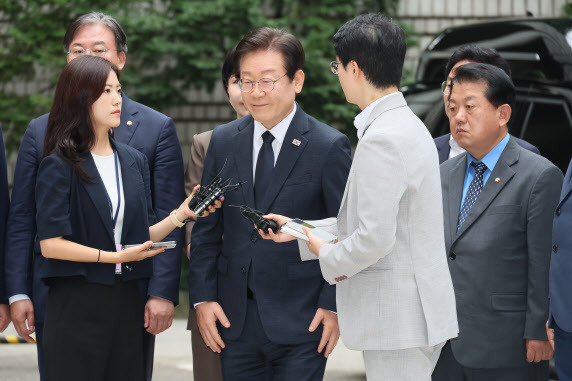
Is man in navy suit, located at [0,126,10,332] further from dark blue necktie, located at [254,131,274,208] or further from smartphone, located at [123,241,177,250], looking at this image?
dark blue necktie, located at [254,131,274,208]

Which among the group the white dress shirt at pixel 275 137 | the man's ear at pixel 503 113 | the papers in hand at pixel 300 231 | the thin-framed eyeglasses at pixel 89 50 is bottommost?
the papers in hand at pixel 300 231

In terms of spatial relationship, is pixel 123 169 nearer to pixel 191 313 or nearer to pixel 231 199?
pixel 231 199

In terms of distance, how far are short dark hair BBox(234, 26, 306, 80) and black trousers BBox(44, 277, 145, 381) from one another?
3.63ft

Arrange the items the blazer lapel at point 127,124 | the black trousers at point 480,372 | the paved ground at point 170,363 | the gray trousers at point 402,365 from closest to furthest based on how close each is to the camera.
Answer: the gray trousers at point 402,365 → the black trousers at point 480,372 → the blazer lapel at point 127,124 → the paved ground at point 170,363

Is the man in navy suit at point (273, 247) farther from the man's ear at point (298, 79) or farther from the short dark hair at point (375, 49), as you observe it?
the short dark hair at point (375, 49)

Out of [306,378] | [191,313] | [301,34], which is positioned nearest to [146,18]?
[301,34]

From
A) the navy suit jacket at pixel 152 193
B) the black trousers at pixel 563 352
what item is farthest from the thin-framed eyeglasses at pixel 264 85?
the black trousers at pixel 563 352

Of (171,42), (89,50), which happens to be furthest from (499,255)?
(171,42)

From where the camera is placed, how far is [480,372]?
12.2 ft

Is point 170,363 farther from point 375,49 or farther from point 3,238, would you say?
point 375,49

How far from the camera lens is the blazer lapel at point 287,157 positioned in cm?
348

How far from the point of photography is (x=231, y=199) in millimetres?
3580

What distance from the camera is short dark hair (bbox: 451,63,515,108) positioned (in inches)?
153

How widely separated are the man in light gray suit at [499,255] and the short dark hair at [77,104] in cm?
164
